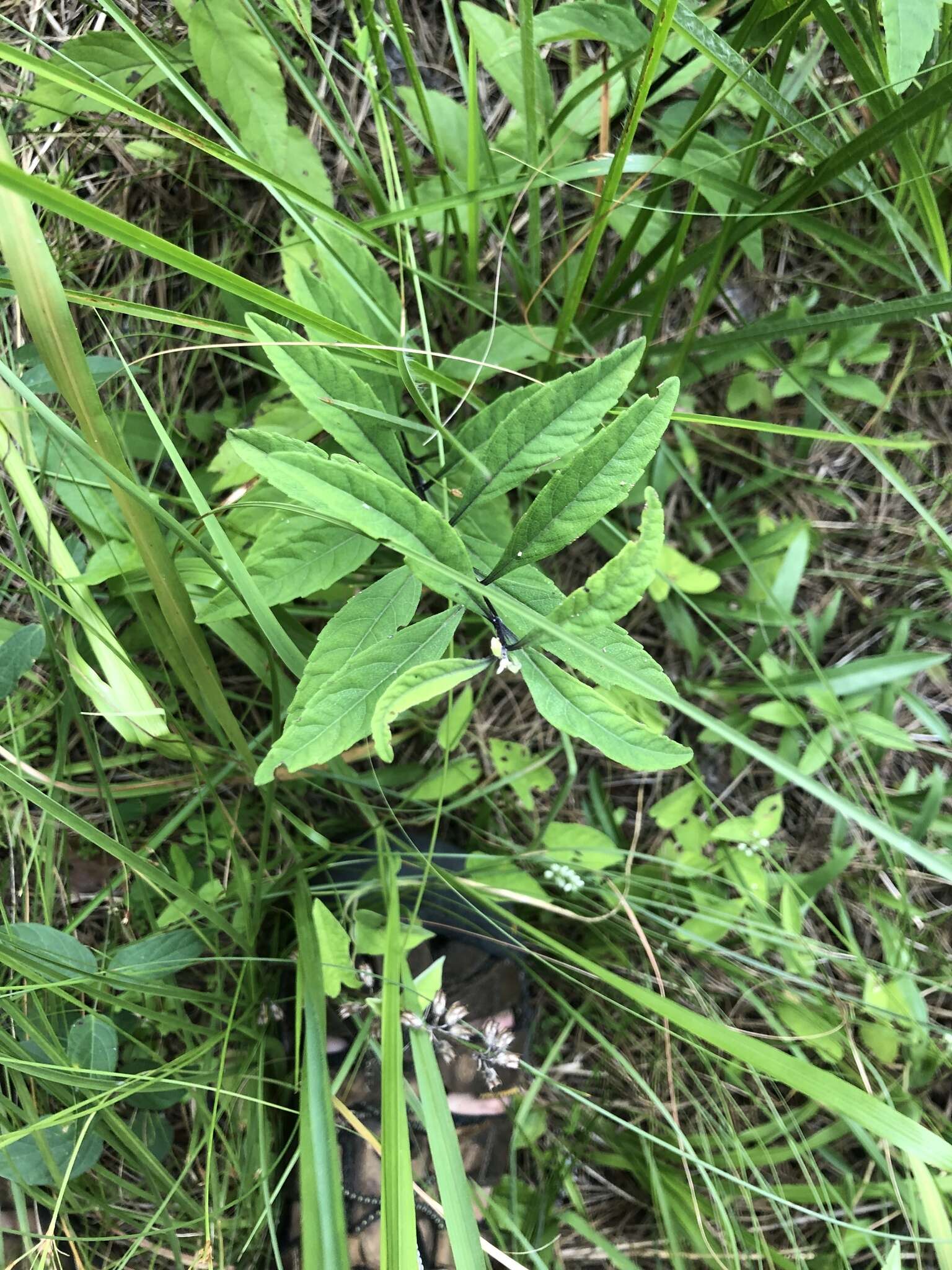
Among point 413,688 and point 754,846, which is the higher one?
point 413,688

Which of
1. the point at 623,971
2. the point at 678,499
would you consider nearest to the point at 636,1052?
the point at 623,971

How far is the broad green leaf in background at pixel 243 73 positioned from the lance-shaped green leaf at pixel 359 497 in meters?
0.61

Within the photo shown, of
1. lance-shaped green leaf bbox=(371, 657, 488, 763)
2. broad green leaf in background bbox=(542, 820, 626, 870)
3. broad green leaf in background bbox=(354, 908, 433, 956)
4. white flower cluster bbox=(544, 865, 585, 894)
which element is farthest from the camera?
broad green leaf in background bbox=(542, 820, 626, 870)

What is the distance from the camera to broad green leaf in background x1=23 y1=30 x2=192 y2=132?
3.39ft

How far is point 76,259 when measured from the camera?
1.25m

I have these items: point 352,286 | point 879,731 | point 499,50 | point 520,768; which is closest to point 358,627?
point 352,286

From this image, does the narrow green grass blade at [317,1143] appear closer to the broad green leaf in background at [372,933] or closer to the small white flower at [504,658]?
the broad green leaf in background at [372,933]

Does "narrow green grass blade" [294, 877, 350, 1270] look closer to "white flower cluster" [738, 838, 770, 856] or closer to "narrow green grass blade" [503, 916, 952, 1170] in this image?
"narrow green grass blade" [503, 916, 952, 1170]

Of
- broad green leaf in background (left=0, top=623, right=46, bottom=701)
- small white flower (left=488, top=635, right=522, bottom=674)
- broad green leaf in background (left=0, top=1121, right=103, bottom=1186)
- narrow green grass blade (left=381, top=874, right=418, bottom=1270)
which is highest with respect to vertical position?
small white flower (left=488, top=635, right=522, bottom=674)

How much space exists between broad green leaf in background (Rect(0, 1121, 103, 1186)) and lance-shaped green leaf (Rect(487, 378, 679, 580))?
97 cm

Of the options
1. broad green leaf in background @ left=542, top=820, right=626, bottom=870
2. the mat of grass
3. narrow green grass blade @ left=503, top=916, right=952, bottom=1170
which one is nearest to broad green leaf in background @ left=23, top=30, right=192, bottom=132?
the mat of grass

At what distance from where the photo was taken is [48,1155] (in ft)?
3.30

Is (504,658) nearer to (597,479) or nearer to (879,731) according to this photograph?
(597,479)

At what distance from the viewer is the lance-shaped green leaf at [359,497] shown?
0.68 metres
